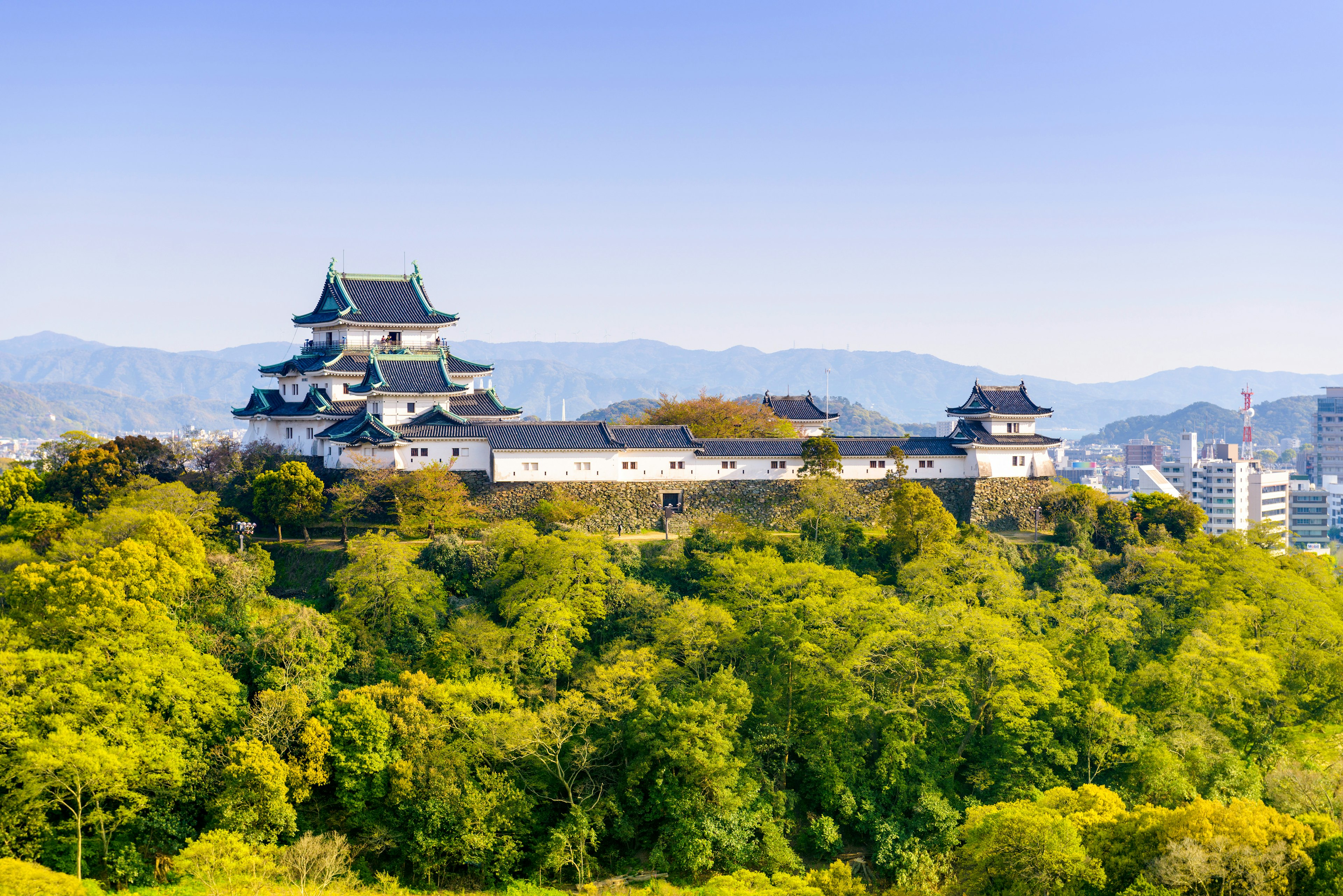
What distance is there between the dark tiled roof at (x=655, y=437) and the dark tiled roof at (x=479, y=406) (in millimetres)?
3622

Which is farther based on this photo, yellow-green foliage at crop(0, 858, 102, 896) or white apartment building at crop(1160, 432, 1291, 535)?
white apartment building at crop(1160, 432, 1291, 535)

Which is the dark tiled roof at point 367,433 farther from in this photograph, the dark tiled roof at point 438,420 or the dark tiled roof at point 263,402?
the dark tiled roof at point 263,402

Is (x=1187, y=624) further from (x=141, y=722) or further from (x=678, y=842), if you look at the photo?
(x=141, y=722)

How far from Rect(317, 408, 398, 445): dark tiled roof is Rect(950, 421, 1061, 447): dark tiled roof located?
19794 mm

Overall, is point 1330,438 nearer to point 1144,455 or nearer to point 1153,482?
point 1153,482

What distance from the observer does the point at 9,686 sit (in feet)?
79.2

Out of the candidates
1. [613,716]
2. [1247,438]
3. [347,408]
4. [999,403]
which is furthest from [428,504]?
[1247,438]

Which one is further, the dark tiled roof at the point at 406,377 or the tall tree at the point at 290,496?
the dark tiled roof at the point at 406,377

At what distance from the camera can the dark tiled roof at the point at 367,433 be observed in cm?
3606

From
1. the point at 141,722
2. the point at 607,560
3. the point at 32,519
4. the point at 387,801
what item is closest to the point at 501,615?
the point at 607,560

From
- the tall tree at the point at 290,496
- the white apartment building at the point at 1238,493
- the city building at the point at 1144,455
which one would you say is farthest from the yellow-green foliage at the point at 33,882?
the city building at the point at 1144,455

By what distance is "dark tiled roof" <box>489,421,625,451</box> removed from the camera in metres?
37.1

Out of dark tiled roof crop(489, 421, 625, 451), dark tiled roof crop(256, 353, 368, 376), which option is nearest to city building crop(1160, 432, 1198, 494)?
dark tiled roof crop(489, 421, 625, 451)

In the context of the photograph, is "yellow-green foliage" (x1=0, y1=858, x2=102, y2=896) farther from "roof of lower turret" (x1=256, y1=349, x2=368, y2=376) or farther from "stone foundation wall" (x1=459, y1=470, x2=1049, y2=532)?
"roof of lower turret" (x1=256, y1=349, x2=368, y2=376)
